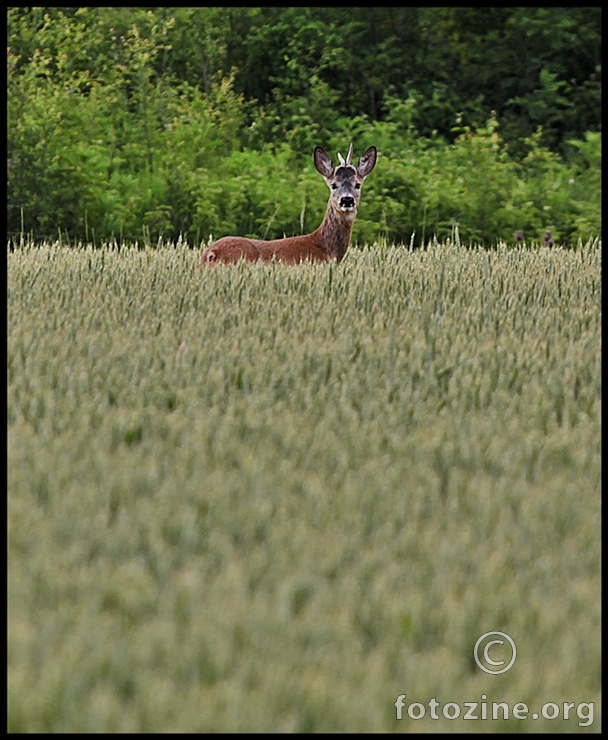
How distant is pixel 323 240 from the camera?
8.13 metres

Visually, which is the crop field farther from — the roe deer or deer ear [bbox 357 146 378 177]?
deer ear [bbox 357 146 378 177]

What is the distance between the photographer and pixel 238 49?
17.1 metres

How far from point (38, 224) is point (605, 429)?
11651mm

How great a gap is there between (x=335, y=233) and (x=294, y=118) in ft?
26.0

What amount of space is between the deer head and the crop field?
2623 mm

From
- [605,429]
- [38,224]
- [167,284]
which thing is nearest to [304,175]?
[38,224]

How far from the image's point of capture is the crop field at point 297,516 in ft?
7.35

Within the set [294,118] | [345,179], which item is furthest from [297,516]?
[294,118]

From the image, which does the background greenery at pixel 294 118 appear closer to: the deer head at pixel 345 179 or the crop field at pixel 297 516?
the deer head at pixel 345 179

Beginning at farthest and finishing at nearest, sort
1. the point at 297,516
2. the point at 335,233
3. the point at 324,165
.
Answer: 1. the point at 324,165
2. the point at 335,233
3. the point at 297,516

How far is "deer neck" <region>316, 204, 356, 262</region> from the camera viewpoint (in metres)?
8.09

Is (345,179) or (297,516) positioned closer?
(297,516)

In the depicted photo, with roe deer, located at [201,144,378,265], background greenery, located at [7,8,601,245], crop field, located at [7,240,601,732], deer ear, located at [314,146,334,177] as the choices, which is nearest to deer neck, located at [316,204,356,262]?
roe deer, located at [201,144,378,265]

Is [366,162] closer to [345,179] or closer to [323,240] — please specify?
[345,179]
